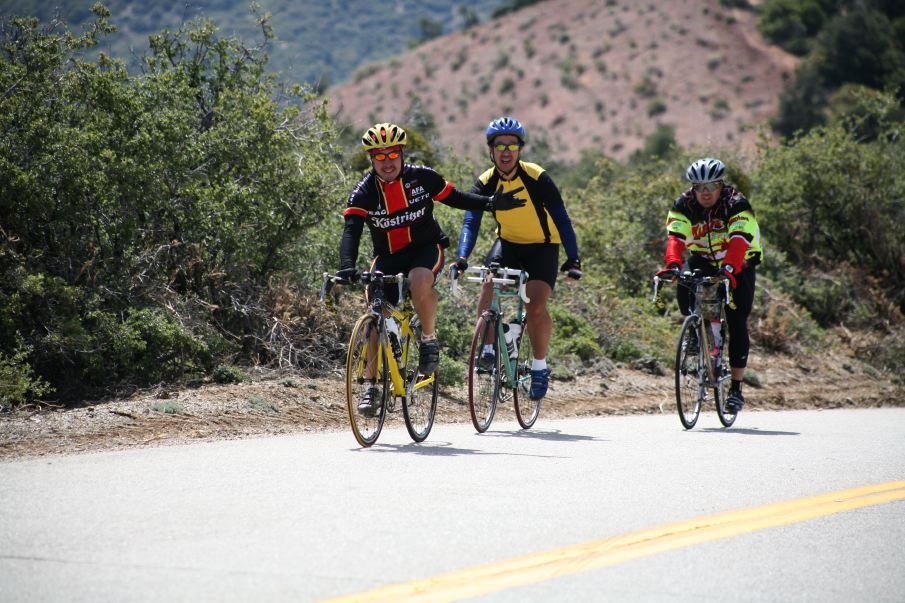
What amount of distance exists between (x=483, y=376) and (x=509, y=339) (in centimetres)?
40

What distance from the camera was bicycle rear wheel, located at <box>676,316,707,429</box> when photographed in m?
→ 10.2

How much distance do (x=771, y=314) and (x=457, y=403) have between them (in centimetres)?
811

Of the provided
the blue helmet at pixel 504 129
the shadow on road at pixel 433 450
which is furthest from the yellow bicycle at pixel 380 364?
the blue helmet at pixel 504 129

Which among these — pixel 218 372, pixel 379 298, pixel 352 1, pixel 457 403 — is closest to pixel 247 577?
pixel 379 298

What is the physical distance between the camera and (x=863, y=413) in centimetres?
1248

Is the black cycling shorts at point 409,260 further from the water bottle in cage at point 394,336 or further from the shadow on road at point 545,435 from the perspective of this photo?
the shadow on road at point 545,435

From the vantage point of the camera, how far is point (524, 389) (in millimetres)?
9938

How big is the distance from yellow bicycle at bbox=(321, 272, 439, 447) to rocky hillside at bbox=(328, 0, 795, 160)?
7704 cm

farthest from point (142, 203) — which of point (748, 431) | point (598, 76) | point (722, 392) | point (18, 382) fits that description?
point (598, 76)

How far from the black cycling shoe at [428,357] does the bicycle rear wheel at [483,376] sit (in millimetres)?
609

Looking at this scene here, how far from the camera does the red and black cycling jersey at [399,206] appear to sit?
27.3 feet

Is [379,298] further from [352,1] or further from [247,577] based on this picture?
[352,1]

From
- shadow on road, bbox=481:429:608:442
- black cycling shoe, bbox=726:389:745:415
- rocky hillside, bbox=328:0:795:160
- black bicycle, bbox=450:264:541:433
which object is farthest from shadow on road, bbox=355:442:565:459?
rocky hillside, bbox=328:0:795:160

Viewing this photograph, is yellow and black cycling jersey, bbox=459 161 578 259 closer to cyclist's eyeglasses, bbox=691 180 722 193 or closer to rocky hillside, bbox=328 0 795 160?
cyclist's eyeglasses, bbox=691 180 722 193
